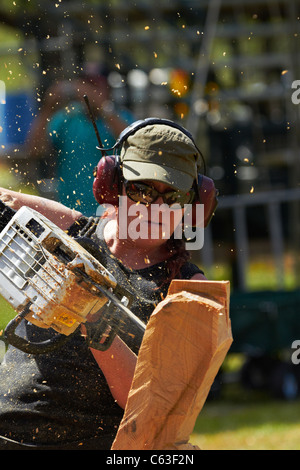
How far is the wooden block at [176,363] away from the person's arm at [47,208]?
709mm

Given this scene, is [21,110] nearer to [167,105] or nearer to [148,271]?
[167,105]

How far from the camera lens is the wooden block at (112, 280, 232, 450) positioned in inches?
50.3

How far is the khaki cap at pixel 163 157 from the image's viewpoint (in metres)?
1.78

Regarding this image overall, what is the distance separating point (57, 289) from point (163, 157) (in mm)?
472

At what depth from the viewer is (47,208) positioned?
1970 millimetres

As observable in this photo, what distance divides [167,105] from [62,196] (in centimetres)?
321

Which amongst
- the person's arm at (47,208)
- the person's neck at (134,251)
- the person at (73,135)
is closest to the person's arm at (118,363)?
the person's neck at (134,251)

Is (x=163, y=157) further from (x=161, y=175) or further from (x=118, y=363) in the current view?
(x=118, y=363)

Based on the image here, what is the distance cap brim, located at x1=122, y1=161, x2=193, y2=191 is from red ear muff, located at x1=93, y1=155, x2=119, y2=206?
0.34 feet

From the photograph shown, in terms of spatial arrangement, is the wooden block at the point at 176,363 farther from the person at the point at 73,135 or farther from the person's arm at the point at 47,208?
the person at the point at 73,135

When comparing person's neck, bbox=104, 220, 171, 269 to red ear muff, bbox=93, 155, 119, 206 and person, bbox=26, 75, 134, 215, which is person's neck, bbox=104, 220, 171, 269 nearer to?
red ear muff, bbox=93, 155, 119, 206

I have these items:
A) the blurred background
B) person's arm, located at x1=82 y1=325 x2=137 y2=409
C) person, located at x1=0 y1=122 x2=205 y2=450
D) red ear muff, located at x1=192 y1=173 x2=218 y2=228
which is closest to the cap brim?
person, located at x1=0 y1=122 x2=205 y2=450

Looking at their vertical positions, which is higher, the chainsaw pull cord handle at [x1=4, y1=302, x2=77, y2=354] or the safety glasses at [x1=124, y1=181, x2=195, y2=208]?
the safety glasses at [x1=124, y1=181, x2=195, y2=208]

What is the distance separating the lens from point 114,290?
1587 mm
